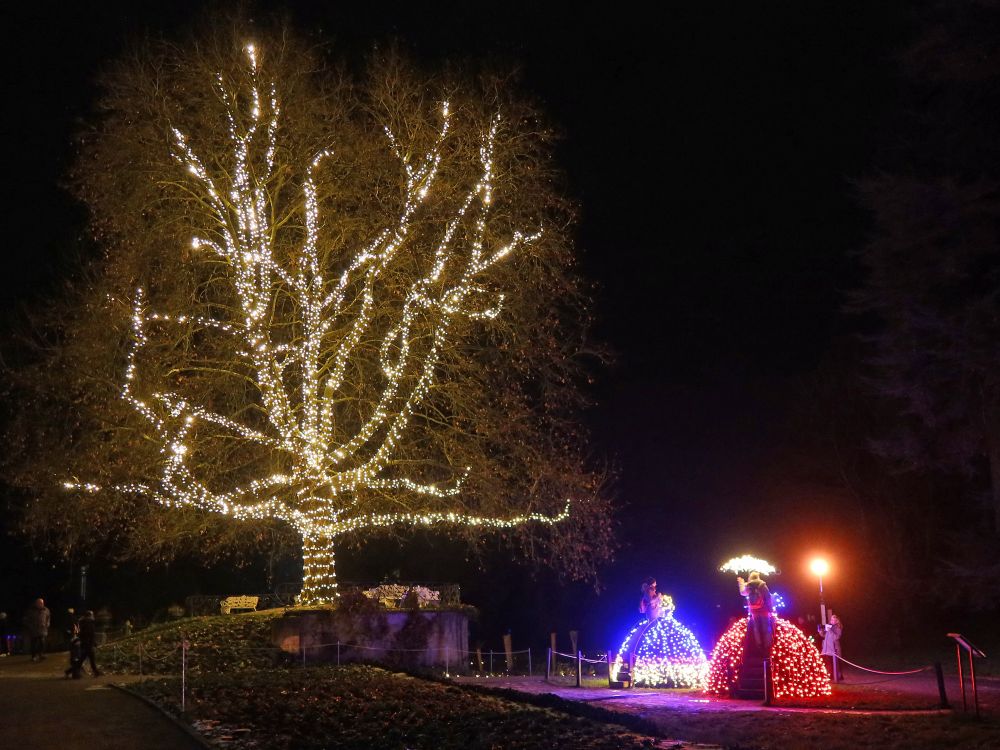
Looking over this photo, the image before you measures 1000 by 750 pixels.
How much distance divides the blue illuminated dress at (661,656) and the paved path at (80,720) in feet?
31.7

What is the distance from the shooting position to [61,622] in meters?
40.7

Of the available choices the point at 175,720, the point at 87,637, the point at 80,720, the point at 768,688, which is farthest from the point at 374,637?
the point at 175,720

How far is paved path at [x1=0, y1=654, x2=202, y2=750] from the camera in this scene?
11508 mm

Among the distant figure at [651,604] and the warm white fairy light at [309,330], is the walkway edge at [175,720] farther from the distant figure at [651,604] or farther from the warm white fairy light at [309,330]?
the distant figure at [651,604]

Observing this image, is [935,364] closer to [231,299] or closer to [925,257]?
[925,257]

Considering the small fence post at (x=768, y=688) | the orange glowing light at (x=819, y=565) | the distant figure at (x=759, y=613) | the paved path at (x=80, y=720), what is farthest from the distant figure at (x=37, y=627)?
the orange glowing light at (x=819, y=565)

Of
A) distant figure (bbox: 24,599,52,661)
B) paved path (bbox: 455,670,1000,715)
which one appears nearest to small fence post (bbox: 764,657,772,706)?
paved path (bbox: 455,670,1000,715)

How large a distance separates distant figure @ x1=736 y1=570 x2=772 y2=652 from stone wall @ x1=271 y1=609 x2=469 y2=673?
7.91 metres

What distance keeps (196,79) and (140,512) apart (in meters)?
9.54

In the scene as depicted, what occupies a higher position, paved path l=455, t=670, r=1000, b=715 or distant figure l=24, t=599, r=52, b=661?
distant figure l=24, t=599, r=52, b=661

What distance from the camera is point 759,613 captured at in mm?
17812

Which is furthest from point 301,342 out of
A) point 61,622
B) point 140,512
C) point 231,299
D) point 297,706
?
point 61,622

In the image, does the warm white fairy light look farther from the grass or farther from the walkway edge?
the walkway edge

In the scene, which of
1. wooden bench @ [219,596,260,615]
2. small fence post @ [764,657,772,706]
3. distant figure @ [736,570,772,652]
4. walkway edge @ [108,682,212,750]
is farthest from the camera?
wooden bench @ [219,596,260,615]
